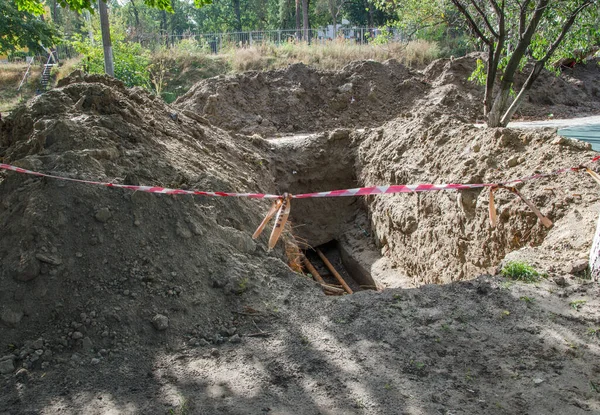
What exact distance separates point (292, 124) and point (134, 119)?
897 centimetres

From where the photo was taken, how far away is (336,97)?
15.8 m

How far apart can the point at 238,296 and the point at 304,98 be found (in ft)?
40.5

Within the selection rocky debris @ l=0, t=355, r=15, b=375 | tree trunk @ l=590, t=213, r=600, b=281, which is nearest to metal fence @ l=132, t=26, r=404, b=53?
tree trunk @ l=590, t=213, r=600, b=281

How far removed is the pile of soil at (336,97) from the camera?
14.7 meters

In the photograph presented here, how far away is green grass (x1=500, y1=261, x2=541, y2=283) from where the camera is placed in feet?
14.8

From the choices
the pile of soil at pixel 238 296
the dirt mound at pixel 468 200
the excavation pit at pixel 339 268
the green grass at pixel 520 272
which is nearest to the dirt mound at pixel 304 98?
the excavation pit at pixel 339 268

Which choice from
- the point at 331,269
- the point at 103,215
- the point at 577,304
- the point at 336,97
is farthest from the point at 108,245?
the point at 336,97

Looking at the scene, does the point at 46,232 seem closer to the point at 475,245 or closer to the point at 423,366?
the point at 423,366

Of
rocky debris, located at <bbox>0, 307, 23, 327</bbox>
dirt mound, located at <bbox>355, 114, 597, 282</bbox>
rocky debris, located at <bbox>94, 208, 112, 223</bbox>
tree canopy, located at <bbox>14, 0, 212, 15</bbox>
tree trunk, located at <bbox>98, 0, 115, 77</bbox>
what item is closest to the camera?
rocky debris, located at <bbox>0, 307, 23, 327</bbox>

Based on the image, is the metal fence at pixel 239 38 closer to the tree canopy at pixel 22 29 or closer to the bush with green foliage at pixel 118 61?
the tree canopy at pixel 22 29

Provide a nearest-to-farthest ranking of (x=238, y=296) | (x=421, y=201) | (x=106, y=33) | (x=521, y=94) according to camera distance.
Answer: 1. (x=238, y=296)
2. (x=421, y=201)
3. (x=521, y=94)
4. (x=106, y=33)

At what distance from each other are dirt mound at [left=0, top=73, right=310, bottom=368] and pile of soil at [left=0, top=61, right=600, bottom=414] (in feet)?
0.05

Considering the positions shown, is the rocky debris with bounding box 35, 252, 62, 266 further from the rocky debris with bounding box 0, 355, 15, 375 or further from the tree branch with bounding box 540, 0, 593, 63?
the tree branch with bounding box 540, 0, 593, 63

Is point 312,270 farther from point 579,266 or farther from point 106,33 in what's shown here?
point 106,33
